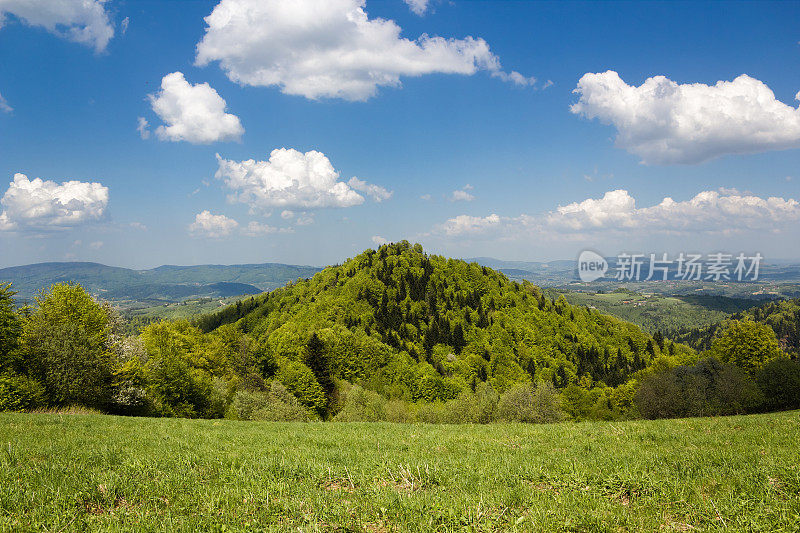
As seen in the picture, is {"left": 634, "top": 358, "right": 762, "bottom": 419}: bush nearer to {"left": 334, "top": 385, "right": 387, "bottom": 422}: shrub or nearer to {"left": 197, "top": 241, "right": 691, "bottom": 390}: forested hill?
{"left": 334, "top": 385, "right": 387, "bottom": 422}: shrub

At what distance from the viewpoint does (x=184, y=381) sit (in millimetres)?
46531

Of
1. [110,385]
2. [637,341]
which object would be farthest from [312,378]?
[637,341]

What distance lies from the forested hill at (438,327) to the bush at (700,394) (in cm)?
5889

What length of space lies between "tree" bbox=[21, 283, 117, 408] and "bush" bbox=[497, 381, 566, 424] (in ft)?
160

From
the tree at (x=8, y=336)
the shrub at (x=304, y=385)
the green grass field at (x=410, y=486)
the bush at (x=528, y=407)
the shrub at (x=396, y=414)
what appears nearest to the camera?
the green grass field at (x=410, y=486)

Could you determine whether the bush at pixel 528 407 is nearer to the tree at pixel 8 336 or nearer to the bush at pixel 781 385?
the bush at pixel 781 385

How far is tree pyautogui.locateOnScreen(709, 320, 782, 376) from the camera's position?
2562 inches

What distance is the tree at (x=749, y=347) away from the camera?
6506 centimetres

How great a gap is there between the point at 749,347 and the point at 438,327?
96991 mm

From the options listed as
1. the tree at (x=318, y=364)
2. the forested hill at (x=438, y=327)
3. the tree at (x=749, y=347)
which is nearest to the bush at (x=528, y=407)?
the tree at (x=749, y=347)

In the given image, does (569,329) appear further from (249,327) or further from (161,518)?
(161,518)

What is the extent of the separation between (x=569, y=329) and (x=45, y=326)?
545ft

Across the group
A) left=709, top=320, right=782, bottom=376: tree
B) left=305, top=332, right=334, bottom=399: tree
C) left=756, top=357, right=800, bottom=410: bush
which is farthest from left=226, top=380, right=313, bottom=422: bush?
left=709, top=320, right=782, bottom=376: tree

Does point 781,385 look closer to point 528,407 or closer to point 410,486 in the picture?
point 528,407
